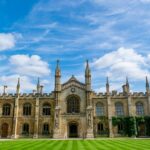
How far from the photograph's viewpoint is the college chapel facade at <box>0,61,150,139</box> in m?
49.8

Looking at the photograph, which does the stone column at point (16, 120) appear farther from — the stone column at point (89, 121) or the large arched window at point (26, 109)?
the stone column at point (89, 121)

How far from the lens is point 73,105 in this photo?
2014 inches

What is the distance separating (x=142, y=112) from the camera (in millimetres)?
51594

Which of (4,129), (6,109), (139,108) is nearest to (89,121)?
(139,108)

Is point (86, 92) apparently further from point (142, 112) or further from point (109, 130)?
Answer: point (142, 112)

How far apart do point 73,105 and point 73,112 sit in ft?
4.92

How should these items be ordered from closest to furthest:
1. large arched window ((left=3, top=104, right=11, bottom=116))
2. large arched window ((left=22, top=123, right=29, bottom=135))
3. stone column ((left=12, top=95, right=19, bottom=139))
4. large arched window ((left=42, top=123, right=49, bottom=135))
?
1. stone column ((left=12, top=95, right=19, bottom=139))
2. large arched window ((left=42, top=123, right=49, bottom=135))
3. large arched window ((left=22, top=123, right=29, bottom=135))
4. large arched window ((left=3, top=104, right=11, bottom=116))

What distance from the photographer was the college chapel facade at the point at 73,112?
163 feet

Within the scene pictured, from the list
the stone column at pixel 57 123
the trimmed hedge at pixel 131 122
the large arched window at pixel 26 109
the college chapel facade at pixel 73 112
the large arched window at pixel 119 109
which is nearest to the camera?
the stone column at pixel 57 123

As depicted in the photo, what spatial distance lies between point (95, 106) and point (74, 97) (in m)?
4.74

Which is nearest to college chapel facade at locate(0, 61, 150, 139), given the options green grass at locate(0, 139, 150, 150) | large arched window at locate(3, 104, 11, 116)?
large arched window at locate(3, 104, 11, 116)

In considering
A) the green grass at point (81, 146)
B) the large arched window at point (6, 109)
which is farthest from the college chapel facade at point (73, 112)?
the green grass at point (81, 146)

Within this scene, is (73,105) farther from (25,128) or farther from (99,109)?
(25,128)

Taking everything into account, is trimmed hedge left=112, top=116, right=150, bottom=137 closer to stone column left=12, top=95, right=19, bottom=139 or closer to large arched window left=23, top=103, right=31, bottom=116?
large arched window left=23, top=103, right=31, bottom=116
